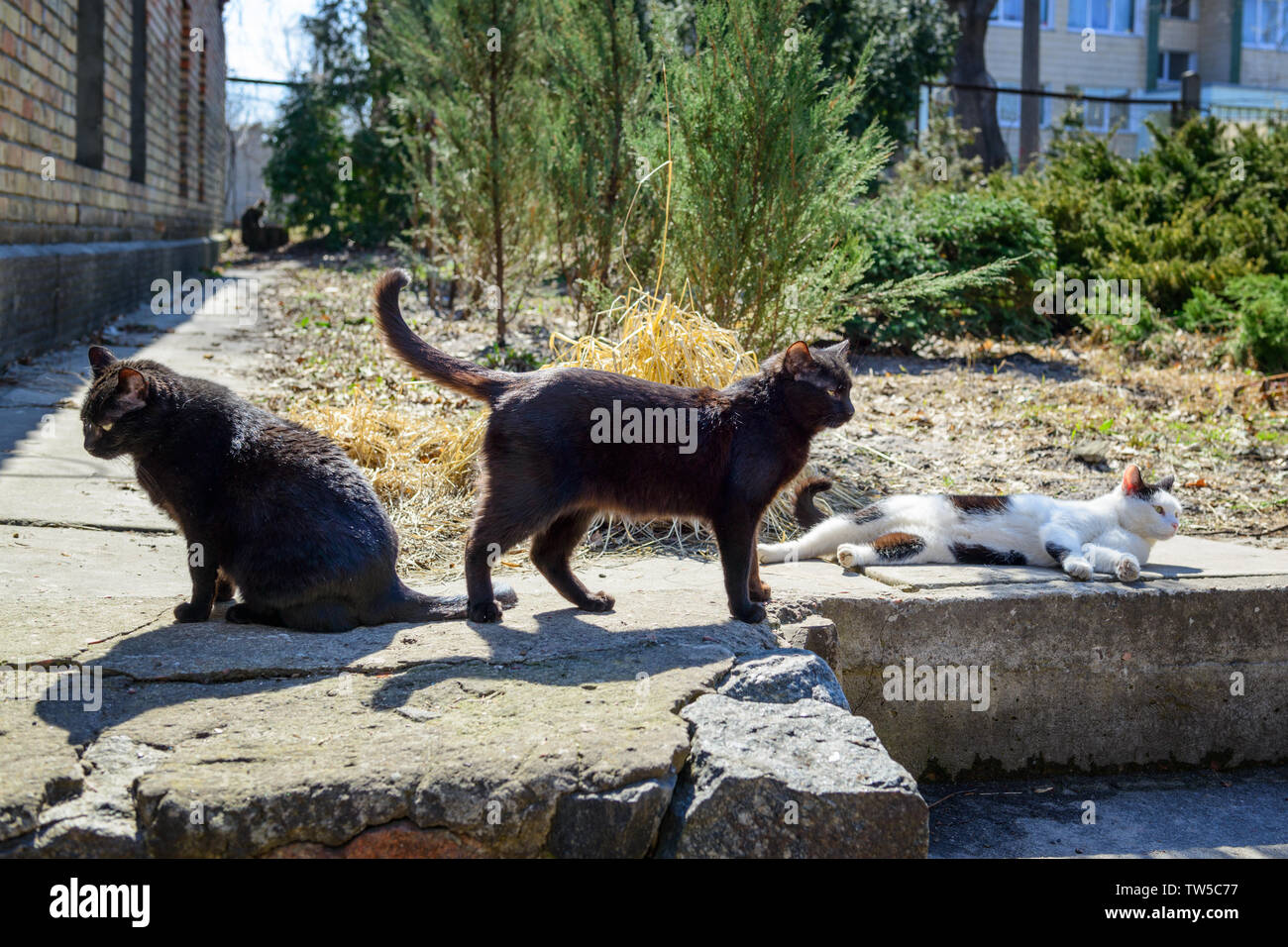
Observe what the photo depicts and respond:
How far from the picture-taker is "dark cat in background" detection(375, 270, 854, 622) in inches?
129

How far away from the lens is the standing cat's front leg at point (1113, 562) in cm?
416

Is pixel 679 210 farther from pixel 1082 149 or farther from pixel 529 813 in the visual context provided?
pixel 1082 149

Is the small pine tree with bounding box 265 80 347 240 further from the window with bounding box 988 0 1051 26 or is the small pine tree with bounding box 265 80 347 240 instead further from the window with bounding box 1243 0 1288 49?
the window with bounding box 1243 0 1288 49

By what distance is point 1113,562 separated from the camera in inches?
167

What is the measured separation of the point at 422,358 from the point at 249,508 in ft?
2.31

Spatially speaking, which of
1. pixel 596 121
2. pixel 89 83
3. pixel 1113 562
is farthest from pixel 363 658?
pixel 89 83

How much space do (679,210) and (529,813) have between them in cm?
463

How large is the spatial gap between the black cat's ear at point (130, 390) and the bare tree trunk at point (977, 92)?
1881 cm

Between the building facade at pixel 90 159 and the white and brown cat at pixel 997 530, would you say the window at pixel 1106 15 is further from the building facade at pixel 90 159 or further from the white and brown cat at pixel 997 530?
the white and brown cat at pixel 997 530

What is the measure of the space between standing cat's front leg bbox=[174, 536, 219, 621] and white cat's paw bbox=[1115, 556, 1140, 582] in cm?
329

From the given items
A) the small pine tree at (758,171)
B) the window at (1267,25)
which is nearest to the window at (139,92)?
the small pine tree at (758,171)

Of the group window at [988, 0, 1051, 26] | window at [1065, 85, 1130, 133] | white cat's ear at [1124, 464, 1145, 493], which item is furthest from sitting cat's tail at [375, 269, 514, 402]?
window at [988, 0, 1051, 26]
